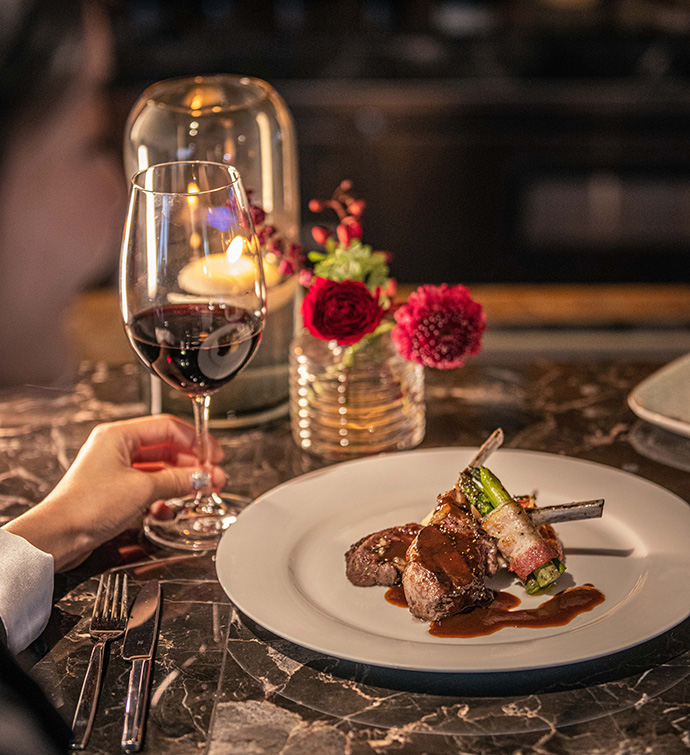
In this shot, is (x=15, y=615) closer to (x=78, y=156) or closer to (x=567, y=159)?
(x=78, y=156)

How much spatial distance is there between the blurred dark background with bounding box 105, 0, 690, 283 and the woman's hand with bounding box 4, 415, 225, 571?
7.91 feet

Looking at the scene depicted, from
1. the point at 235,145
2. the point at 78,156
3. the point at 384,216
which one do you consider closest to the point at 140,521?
the point at 235,145

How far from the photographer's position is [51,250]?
3.13m

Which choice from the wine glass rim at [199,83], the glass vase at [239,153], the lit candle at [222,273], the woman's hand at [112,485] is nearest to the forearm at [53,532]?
the woman's hand at [112,485]

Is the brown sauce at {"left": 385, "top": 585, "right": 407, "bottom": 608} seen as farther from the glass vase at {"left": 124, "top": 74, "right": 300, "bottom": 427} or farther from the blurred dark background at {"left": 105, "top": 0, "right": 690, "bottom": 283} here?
the blurred dark background at {"left": 105, "top": 0, "right": 690, "bottom": 283}

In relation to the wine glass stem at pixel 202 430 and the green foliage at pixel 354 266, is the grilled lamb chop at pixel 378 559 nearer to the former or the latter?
the wine glass stem at pixel 202 430

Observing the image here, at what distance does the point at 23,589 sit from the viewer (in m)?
0.87

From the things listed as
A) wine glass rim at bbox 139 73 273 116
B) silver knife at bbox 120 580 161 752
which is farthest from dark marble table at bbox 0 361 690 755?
wine glass rim at bbox 139 73 273 116

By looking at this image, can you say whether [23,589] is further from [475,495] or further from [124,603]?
[475,495]

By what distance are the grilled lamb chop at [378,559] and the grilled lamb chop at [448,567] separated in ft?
0.08

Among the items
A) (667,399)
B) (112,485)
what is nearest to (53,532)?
(112,485)

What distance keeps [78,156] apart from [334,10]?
1.43 meters

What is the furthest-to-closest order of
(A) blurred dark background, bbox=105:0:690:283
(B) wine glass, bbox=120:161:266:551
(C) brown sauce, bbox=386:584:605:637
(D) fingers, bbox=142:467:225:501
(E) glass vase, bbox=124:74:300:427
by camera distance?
1. (A) blurred dark background, bbox=105:0:690:283
2. (E) glass vase, bbox=124:74:300:427
3. (D) fingers, bbox=142:467:225:501
4. (B) wine glass, bbox=120:161:266:551
5. (C) brown sauce, bbox=386:584:605:637

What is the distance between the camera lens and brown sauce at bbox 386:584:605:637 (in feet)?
2.85
